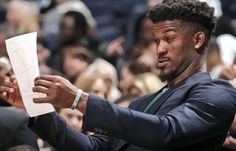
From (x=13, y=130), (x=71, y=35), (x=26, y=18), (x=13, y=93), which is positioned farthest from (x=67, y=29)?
(x=13, y=93)

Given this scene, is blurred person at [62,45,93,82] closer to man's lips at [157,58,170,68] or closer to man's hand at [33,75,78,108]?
man's lips at [157,58,170,68]

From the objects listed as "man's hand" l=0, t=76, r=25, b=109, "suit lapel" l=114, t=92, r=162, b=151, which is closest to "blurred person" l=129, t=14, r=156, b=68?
"suit lapel" l=114, t=92, r=162, b=151

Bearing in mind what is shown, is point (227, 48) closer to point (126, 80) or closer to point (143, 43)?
point (143, 43)

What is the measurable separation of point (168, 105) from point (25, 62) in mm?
715

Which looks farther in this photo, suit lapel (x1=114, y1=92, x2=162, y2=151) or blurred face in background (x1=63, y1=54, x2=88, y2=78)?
blurred face in background (x1=63, y1=54, x2=88, y2=78)

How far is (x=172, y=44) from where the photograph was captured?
4613 millimetres

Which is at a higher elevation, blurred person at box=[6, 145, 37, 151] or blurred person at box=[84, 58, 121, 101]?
blurred person at box=[6, 145, 37, 151]

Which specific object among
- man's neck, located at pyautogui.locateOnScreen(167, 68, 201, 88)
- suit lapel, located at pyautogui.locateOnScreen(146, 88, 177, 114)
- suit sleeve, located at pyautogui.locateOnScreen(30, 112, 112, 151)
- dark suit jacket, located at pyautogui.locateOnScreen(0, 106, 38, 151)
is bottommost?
dark suit jacket, located at pyautogui.locateOnScreen(0, 106, 38, 151)

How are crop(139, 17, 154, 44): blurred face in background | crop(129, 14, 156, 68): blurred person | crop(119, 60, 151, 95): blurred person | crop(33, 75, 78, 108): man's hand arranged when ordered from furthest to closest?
crop(139, 17, 154, 44): blurred face in background < crop(129, 14, 156, 68): blurred person < crop(119, 60, 151, 95): blurred person < crop(33, 75, 78, 108): man's hand

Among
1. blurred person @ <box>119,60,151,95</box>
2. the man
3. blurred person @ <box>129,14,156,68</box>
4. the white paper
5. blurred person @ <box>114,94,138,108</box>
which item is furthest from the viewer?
blurred person @ <box>129,14,156,68</box>

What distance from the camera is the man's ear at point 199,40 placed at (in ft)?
15.4

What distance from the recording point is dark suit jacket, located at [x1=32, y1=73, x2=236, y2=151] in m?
4.25

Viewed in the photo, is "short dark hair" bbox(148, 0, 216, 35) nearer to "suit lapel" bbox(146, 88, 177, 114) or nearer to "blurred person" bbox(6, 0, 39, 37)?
"suit lapel" bbox(146, 88, 177, 114)

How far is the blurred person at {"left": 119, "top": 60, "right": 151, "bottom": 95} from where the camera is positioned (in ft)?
27.1
